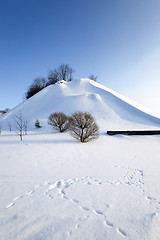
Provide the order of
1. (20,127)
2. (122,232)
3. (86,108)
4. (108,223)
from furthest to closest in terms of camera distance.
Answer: (86,108) → (20,127) → (108,223) → (122,232)

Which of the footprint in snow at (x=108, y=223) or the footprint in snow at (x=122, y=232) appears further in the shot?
the footprint in snow at (x=108, y=223)

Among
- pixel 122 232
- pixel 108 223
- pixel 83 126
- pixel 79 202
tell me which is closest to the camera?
pixel 122 232

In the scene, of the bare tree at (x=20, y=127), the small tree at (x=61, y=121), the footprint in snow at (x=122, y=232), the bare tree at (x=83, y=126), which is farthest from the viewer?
the small tree at (x=61, y=121)

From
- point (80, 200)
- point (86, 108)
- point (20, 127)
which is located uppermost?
point (86, 108)

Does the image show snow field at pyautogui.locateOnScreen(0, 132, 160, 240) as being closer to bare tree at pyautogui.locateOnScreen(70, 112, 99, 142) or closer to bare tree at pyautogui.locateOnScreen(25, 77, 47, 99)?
bare tree at pyautogui.locateOnScreen(70, 112, 99, 142)

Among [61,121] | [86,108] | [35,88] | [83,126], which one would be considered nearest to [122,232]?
[83,126]

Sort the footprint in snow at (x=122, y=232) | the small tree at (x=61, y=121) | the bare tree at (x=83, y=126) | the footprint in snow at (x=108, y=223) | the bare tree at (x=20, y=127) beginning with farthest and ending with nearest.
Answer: the small tree at (x=61, y=121) < the bare tree at (x=20, y=127) < the bare tree at (x=83, y=126) < the footprint in snow at (x=108, y=223) < the footprint in snow at (x=122, y=232)

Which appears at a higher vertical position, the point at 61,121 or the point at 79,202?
the point at 61,121

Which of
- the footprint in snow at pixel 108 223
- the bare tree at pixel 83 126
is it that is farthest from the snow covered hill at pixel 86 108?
the footprint in snow at pixel 108 223

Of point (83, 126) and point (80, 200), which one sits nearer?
point (80, 200)

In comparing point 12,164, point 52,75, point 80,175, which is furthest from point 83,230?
point 52,75

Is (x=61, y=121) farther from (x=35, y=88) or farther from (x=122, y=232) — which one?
(x=35, y=88)

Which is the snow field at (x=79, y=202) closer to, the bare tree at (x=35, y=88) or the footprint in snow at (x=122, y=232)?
the footprint in snow at (x=122, y=232)

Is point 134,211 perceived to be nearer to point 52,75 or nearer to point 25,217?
point 25,217
